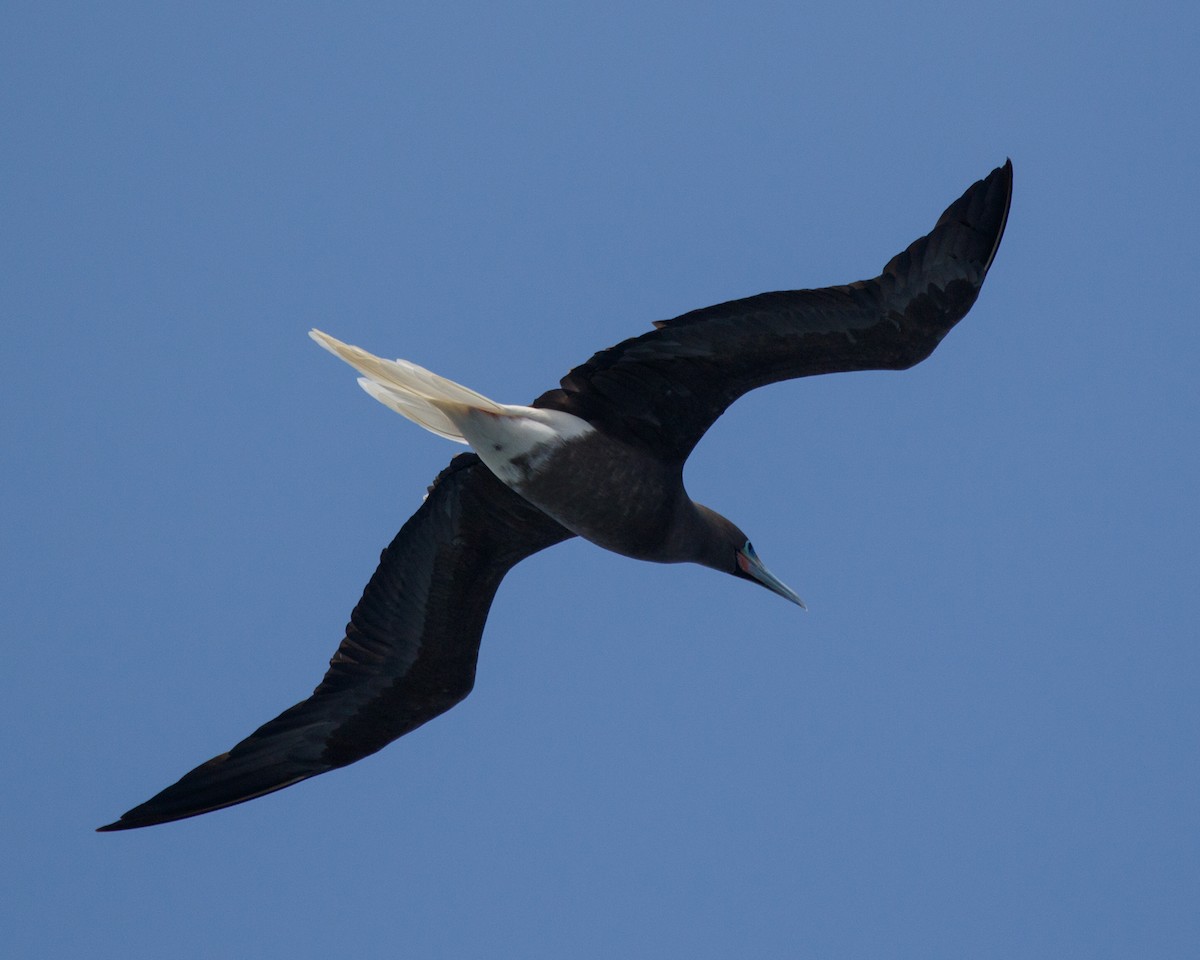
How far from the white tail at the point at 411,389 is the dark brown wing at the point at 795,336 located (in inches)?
24.2

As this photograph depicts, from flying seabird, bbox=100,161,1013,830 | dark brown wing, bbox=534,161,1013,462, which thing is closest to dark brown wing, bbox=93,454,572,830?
flying seabird, bbox=100,161,1013,830

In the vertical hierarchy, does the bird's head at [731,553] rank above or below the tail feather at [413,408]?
below

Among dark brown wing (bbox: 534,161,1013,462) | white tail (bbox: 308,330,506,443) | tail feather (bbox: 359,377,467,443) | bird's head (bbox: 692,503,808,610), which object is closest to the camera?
dark brown wing (bbox: 534,161,1013,462)

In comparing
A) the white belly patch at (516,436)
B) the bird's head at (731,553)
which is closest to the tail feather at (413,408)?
the white belly patch at (516,436)

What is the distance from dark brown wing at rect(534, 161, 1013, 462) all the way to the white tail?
0.61 m

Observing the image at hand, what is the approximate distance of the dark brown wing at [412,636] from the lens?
10844mm

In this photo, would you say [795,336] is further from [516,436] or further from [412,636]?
[412,636]

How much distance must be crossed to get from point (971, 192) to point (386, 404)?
11.9 feet

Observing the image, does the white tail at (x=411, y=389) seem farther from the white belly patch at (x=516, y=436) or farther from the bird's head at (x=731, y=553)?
the bird's head at (x=731, y=553)

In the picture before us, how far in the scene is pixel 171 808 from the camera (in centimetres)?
1041

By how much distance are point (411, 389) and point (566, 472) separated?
3.43 ft

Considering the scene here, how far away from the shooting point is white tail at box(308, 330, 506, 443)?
32.2 ft

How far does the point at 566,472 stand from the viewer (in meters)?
9.90

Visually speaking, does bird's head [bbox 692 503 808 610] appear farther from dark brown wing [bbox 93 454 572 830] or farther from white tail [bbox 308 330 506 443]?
white tail [bbox 308 330 506 443]
